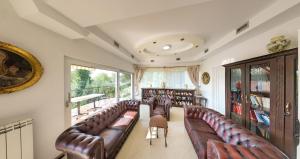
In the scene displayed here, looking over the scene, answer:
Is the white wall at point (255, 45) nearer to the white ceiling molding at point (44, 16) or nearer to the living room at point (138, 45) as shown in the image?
the living room at point (138, 45)

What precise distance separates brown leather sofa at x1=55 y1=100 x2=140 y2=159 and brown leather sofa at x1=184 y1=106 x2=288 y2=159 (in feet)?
4.72

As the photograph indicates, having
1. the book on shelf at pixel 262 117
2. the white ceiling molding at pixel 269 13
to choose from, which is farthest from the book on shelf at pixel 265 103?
the white ceiling molding at pixel 269 13

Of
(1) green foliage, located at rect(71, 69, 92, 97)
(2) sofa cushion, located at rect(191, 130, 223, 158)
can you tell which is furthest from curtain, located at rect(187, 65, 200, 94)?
(1) green foliage, located at rect(71, 69, 92, 97)

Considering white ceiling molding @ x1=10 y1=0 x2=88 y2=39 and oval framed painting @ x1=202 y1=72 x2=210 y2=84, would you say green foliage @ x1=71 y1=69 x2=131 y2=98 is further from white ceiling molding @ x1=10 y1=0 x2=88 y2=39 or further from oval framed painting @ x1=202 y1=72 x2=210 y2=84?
oval framed painting @ x1=202 y1=72 x2=210 y2=84

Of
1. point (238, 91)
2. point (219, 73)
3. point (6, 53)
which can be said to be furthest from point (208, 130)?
point (6, 53)

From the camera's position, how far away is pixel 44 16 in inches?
59.2

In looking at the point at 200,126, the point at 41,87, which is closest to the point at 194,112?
the point at 200,126

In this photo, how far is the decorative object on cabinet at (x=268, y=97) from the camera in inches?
57.0

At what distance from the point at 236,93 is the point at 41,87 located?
385 centimetres

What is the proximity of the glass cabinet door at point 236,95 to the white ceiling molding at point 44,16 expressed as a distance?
3.33 metres

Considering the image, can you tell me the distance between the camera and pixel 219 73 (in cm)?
444

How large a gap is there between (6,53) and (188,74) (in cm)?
631

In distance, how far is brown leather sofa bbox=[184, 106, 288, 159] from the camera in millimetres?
1185

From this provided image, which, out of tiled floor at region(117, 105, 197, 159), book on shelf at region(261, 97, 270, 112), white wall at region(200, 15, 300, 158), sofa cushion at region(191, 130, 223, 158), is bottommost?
tiled floor at region(117, 105, 197, 159)
